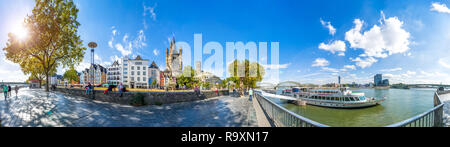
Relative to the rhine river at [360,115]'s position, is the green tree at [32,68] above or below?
above

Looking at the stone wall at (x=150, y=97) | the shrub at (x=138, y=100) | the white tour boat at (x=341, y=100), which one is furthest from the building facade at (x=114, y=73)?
the white tour boat at (x=341, y=100)

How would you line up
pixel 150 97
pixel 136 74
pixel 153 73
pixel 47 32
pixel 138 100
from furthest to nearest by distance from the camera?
1. pixel 153 73
2. pixel 136 74
3. pixel 47 32
4. pixel 150 97
5. pixel 138 100

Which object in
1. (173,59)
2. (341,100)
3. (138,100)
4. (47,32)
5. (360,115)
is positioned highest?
(173,59)

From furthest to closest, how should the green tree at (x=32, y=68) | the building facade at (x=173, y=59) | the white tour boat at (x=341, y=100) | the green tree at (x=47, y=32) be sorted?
the building facade at (x=173, y=59) < the white tour boat at (x=341, y=100) < the green tree at (x=32, y=68) < the green tree at (x=47, y=32)

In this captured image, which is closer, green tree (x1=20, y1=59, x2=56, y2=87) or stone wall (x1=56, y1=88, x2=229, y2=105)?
stone wall (x1=56, y1=88, x2=229, y2=105)

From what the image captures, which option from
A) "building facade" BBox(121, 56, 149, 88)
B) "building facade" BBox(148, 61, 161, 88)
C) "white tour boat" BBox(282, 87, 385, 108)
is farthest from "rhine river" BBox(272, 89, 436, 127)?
"building facade" BBox(148, 61, 161, 88)

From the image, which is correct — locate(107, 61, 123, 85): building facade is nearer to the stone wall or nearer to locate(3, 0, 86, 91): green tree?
locate(3, 0, 86, 91): green tree

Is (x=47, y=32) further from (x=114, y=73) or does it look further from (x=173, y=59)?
(x=173, y=59)

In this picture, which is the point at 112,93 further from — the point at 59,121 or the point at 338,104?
the point at 338,104

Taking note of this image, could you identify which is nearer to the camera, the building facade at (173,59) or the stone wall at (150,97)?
the stone wall at (150,97)

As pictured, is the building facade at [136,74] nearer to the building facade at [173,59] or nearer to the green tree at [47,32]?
the building facade at [173,59]

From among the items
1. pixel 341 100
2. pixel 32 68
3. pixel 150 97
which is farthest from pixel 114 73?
pixel 341 100

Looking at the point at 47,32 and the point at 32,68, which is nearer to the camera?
the point at 47,32
